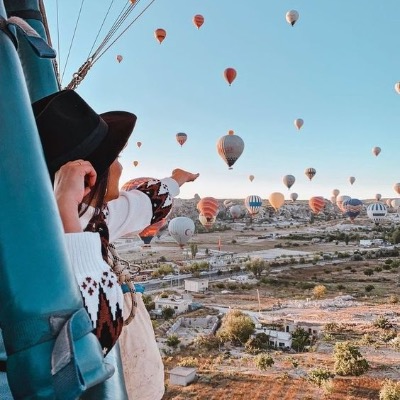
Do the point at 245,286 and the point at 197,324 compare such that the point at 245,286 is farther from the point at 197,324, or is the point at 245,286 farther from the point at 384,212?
the point at 384,212

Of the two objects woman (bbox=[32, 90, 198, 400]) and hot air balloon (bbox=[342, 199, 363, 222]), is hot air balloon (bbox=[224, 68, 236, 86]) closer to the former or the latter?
hot air balloon (bbox=[342, 199, 363, 222])

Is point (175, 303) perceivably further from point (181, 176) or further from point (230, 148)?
point (181, 176)

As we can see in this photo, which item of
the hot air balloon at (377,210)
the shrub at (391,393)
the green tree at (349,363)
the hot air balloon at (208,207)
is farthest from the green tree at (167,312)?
the hot air balloon at (377,210)

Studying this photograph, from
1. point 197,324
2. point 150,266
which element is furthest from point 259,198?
point 197,324

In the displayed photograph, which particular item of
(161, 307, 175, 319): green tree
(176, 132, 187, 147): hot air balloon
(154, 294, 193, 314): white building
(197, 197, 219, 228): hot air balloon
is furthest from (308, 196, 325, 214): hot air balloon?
(161, 307, 175, 319): green tree

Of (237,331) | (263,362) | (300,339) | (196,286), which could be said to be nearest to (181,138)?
(196,286)

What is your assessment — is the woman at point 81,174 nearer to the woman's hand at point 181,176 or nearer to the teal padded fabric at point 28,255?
the teal padded fabric at point 28,255
